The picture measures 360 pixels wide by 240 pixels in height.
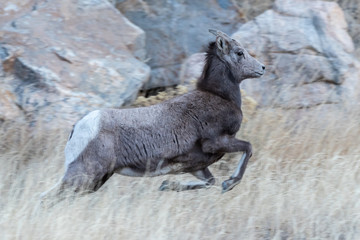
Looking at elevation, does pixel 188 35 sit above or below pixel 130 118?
below

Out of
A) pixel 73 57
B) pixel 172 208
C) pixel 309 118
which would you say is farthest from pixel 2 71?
pixel 309 118

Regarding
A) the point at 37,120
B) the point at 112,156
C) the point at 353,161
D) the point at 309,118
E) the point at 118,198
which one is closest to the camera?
the point at 112,156

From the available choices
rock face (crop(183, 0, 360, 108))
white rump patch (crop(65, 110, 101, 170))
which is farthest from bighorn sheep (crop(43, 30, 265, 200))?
rock face (crop(183, 0, 360, 108))

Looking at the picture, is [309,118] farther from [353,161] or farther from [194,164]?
[194,164]

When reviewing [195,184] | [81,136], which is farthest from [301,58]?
[81,136]

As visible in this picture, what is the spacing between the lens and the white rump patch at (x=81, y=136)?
6504 millimetres

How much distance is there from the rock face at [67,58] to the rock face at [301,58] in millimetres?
1082

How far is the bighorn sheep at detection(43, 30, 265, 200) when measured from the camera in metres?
6.52

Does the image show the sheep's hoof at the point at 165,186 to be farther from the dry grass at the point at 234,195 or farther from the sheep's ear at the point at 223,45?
the sheep's ear at the point at 223,45

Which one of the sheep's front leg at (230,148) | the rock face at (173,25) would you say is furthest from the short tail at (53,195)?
the rock face at (173,25)

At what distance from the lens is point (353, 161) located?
7633 mm

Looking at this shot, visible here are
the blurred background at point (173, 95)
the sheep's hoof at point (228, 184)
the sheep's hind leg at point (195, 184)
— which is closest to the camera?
the blurred background at point (173, 95)

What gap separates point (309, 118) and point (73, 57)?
3.09 metres

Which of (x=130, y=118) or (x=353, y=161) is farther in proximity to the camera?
(x=353, y=161)
